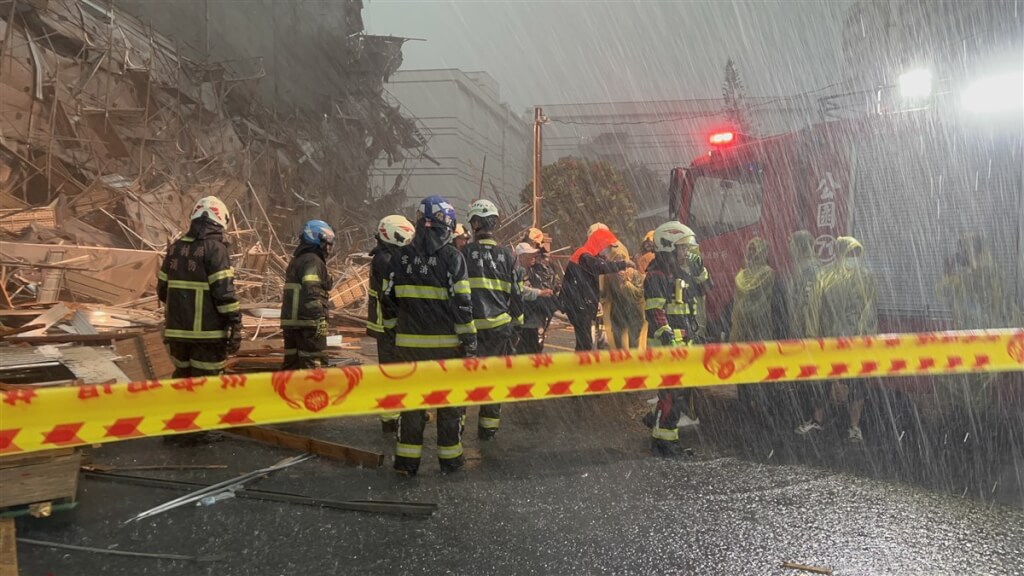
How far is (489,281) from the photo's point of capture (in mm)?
5727

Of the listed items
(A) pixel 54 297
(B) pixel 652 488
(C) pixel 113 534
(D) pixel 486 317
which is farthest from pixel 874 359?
(A) pixel 54 297

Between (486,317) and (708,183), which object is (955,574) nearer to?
(486,317)

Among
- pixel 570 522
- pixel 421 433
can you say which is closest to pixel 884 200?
pixel 570 522

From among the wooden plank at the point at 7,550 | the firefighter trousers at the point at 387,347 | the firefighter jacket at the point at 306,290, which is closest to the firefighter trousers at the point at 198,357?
the firefighter jacket at the point at 306,290

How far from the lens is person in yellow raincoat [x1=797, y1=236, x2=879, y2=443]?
619 cm

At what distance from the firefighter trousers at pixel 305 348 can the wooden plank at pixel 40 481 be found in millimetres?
2594

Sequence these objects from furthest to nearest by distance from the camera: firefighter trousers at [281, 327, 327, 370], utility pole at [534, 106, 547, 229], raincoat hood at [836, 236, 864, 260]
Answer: utility pole at [534, 106, 547, 229] < firefighter trousers at [281, 327, 327, 370] < raincoat hood at [836, 236, 864, 260]

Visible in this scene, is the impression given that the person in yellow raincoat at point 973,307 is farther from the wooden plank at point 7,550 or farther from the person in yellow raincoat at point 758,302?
the wooden plank at point 7,550

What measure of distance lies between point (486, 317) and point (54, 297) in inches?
316

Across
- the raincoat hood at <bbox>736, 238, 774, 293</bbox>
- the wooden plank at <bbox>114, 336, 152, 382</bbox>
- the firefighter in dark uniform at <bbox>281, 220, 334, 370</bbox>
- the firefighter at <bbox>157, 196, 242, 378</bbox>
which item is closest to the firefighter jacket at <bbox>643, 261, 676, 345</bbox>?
the raincoat hood at <bbox>736, 238, 774, 293</bbox>

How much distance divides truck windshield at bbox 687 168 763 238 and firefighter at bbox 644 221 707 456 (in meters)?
2.64

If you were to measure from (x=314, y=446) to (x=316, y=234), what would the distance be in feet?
6.84

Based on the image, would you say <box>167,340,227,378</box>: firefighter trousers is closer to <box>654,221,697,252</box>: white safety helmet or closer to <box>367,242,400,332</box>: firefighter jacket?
<box>367,242,400,332</box>: firefighter jacket

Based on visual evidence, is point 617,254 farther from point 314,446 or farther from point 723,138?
point 314,446
